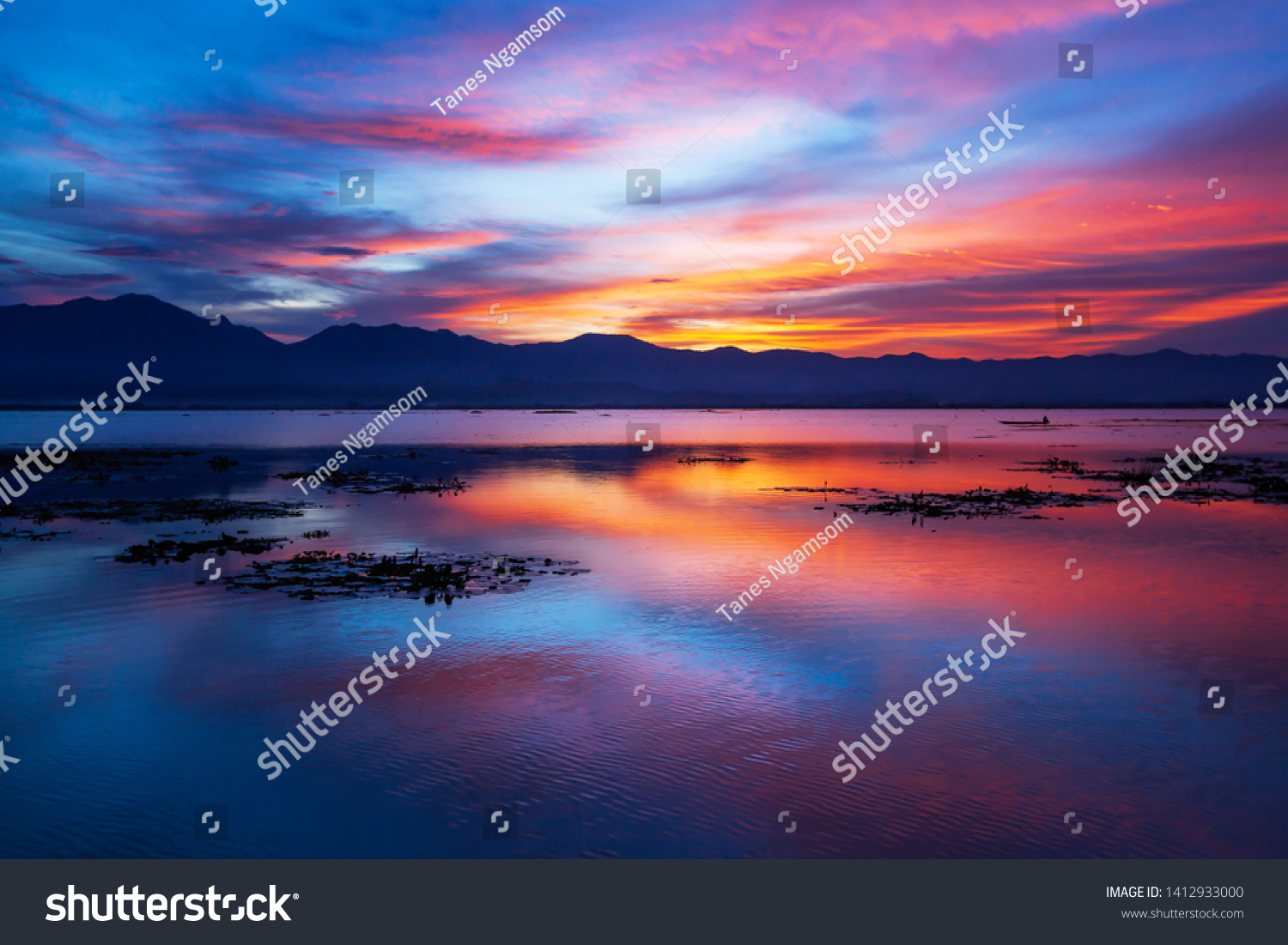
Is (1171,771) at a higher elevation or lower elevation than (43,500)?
lower

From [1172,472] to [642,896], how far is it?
5821 cm

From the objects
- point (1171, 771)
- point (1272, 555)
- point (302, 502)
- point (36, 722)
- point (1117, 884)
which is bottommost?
point (1117, 884)

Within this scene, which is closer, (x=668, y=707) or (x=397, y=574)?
(x=668, y=707)

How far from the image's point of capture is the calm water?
8.95 m

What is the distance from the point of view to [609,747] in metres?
10.9

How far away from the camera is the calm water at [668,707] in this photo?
352 inches

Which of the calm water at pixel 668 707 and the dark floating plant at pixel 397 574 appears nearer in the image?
the calm water at pixel 668 707

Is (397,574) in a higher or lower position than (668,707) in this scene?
higher

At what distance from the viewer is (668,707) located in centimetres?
1232

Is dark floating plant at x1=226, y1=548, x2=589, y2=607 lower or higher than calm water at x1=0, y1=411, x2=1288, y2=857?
higher

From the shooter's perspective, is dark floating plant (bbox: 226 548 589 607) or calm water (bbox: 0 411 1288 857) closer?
calm water (bbox: 0 411 1288 857)

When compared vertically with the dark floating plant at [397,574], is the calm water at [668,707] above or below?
below

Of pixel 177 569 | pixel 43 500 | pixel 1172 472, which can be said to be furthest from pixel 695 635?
pixel 1172 472

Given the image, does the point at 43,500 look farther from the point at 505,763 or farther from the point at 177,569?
the point at 505,763
